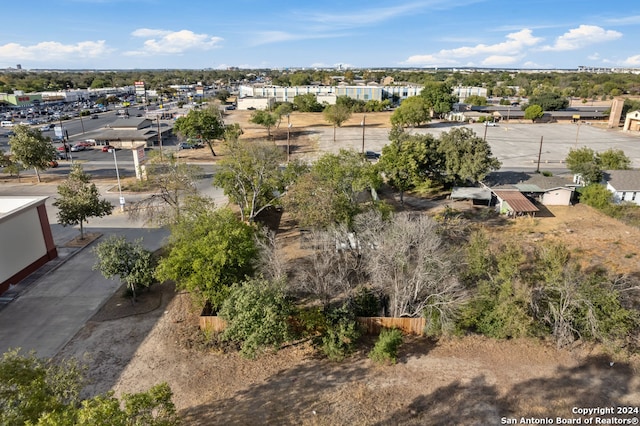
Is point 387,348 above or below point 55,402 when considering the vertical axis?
below

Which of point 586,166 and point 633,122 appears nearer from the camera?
point 586,166

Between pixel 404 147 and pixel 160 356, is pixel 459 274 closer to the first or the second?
pixel 160 356

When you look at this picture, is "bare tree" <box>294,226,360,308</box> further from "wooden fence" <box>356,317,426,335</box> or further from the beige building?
the beige building

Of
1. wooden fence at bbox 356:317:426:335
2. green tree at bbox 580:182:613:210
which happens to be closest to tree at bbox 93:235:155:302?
wooden fence at bbox 356:317:426:335

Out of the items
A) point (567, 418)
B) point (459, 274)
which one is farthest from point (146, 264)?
point (567, 418)

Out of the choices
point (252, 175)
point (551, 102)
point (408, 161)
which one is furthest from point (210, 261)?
point (551, 102)

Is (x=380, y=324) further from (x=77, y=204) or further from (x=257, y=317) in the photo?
(x=77, y=204)

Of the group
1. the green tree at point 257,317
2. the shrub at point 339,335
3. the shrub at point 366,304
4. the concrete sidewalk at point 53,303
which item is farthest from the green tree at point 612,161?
the concrete sidewalk at point 53,303
